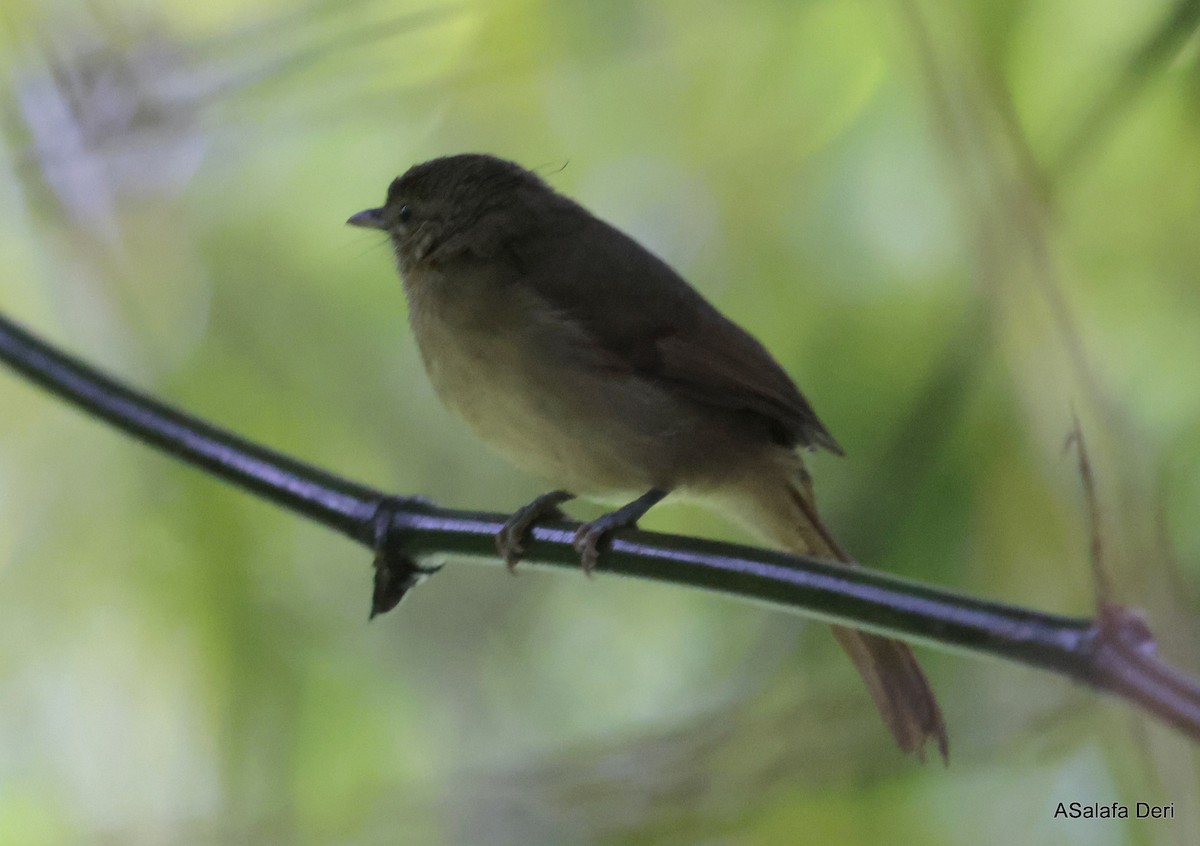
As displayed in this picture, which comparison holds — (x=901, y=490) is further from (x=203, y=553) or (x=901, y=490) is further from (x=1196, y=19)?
(x=203, y=553)

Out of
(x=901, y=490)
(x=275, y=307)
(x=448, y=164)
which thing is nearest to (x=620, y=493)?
(x=901, y=490)

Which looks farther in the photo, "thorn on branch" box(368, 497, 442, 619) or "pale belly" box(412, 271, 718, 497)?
"pale belly" box(412, 271, 718, 497)

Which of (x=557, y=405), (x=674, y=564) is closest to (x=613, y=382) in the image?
(x=557, y=405)

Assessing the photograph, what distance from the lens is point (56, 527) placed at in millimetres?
3229

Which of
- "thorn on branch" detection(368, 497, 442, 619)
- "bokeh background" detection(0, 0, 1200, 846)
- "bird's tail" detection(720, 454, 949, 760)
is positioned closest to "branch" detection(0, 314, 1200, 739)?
"thorn on branch" detection(368, 497, 442, 619)

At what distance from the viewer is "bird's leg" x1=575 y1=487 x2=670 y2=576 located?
1.69 meters

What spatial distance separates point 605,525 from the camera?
1.89 meters

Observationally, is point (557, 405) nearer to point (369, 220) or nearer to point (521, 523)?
point (521, 523)

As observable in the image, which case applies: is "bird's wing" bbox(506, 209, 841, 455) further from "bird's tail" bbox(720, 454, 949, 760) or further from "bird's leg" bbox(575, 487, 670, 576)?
"bird's tail" bbox(720, 454, 949, 760)

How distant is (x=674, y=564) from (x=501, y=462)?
73.1 inches

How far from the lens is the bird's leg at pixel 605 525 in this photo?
1.69m

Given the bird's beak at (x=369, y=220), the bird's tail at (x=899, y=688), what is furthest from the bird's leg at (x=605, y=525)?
the bird's beak at (x=369, y=220)

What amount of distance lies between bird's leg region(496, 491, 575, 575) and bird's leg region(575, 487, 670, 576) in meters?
0.09

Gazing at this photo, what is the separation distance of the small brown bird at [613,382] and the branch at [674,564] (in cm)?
28
